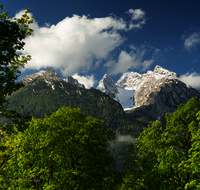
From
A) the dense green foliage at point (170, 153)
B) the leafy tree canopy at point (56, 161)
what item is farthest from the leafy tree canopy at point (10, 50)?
the dense green foliage at point (170, 153)

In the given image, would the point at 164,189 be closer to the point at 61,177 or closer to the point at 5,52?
the point at 61,177

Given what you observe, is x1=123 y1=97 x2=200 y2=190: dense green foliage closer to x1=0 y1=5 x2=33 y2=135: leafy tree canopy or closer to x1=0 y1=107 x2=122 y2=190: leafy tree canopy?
x1=0 y1=107 x2=122 y2=190: leafy tree canopy

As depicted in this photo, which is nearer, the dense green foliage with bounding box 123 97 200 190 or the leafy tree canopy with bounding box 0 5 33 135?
the leafy tree canopy with bounding box 0 5 33 135

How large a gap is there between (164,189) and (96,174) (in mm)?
8310

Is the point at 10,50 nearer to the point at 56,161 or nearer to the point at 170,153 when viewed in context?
the point at 56,161

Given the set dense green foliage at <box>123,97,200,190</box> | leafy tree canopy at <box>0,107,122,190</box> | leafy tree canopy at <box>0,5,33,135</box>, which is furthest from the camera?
leafy tree canopy at <box>0,107,122,190</box>

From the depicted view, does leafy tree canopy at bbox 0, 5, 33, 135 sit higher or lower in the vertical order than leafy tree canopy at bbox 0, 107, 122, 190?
higher

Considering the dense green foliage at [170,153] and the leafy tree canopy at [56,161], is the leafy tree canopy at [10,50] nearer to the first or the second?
the leafy tree canopy at [56,161]

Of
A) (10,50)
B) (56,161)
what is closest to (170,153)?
(56,161)

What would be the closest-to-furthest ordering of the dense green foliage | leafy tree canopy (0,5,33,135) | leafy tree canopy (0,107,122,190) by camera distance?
leafy tree canopy (0,5,33,135), the dense green foliage, leafy tree canopy (0,107,122,190)

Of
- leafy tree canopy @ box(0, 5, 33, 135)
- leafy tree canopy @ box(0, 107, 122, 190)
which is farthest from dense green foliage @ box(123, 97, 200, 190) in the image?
leafy tree canopy @ box(0, 5, 33, 135)

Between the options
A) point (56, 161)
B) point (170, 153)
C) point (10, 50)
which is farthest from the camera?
point (56, 161)

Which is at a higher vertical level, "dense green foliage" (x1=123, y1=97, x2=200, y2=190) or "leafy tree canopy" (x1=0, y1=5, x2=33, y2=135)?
"leafy tree canopy" (x1=0, y1=5, x2=33, y2=135)

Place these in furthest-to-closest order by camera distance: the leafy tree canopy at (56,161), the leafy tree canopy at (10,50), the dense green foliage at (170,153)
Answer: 1. the leafy tree canopy at (56,161)
2. the dense green foliage at (170,153)
3. the leafy tree canopy at (10,50)
